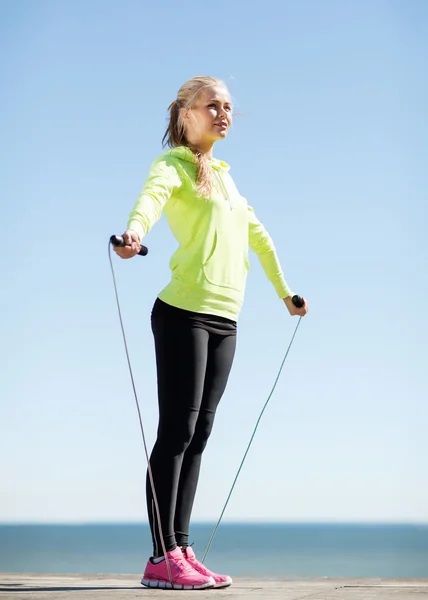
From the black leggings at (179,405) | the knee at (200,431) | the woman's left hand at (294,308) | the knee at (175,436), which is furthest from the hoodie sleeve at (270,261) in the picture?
the knee at (175,436)

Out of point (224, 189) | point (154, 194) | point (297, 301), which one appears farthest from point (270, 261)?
point (154, 194)

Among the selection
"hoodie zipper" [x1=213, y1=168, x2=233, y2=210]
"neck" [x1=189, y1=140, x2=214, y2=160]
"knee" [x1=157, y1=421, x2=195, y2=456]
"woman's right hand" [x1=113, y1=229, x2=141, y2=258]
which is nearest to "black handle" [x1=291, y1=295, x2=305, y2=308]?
"hoodie zipper" [x1=213, y1=168, x2=233, y2=210]

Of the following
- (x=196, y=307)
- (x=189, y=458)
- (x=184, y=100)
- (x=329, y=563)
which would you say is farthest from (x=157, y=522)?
(x=329, y=563)

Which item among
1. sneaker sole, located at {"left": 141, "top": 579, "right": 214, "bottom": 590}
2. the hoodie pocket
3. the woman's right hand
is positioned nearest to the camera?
the woman's right hand

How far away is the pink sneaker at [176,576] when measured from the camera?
3.01 meters

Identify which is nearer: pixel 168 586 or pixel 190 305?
pixel 168 586

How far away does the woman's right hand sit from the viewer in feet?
9.36

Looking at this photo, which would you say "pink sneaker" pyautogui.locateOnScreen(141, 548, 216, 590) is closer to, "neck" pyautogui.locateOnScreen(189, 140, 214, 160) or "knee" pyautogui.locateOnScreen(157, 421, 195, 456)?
"knee" pyautogui.locateOnScreen(157, 421, 195, 456)

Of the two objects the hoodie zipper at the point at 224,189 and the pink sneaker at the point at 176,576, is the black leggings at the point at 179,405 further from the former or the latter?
the hoodie zipper at the point at 224,189

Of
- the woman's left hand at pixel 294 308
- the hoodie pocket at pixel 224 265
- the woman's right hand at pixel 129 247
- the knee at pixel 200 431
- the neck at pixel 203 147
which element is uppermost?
the neck at pixel 203 147

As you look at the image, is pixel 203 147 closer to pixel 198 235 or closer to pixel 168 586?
pixel 198 235

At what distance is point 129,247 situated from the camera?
2852 mm

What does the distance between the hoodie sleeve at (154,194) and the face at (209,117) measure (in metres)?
0.21

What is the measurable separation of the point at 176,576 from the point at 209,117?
1743mm
